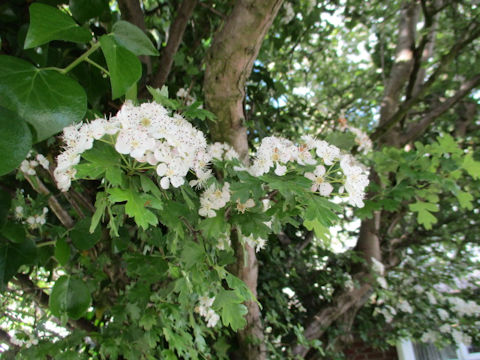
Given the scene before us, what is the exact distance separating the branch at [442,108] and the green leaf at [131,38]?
2.12 meters

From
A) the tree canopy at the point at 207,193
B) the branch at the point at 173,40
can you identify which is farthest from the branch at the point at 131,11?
the branch at the point at 173,40

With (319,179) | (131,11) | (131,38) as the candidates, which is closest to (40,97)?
(131,38)

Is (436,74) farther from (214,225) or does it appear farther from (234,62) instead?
(214,225)

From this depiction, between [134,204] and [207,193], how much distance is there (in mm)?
230

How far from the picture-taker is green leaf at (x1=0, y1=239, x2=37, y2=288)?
3.38 feet

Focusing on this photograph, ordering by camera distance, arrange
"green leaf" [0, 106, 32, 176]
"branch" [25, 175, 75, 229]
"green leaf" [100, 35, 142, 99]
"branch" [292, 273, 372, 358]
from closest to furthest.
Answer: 1. "green leaf" [0, 106, 32, 176]
2. "green leaf" [100, 35, 142, 99]
3. "branch" [25, 175, 75, 229]
4. "branch" [292, 273, 372, 358]

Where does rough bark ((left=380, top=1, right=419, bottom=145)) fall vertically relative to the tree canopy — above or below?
above

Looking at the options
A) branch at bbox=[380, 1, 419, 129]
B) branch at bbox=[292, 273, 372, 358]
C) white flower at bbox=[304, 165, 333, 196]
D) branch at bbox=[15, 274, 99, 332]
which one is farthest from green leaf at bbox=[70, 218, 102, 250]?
branch at bbox=[380, 1, 419, 129]

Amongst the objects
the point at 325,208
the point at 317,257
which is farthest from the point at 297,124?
the point at 325,208

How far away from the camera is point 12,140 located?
56 cm

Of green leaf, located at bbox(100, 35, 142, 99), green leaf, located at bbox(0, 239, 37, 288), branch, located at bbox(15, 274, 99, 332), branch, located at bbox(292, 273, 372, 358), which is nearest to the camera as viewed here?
green leaf, located at bbox(100, 35, 142, 99)

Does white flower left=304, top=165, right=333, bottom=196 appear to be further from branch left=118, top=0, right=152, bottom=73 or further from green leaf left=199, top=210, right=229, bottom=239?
branch left=118, top=0, right=152, bottom=73

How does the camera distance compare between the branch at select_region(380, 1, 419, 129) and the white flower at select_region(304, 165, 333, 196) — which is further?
the branch at select_region(380, 1, 419, 129)

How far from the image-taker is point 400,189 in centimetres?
142
